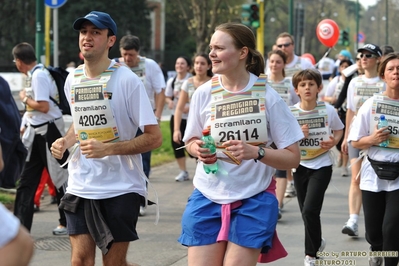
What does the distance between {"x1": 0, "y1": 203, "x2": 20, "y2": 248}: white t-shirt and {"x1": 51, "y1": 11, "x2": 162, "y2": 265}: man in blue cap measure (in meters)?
2.61

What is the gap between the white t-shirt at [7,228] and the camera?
2.31 metres

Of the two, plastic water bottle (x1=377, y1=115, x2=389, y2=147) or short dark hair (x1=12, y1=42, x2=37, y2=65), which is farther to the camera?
short dark hair (x1=12, y1=42, x2=37, y2=65)

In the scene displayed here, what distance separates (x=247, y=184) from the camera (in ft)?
15.0

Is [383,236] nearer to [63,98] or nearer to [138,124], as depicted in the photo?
[138,124]

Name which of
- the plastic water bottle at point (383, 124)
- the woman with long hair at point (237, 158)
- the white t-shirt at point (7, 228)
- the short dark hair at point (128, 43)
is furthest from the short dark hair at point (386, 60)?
the white t-shirt at point (7, 228)

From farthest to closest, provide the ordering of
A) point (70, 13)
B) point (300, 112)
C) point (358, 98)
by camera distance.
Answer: point (70, 13), point (358, 98), point (300, 112)

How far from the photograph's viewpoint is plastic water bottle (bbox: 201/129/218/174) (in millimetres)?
4425

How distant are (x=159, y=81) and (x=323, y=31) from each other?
28.3 ft

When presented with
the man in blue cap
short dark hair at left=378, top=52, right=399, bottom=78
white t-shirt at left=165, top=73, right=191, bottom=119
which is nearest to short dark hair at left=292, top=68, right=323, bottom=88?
short dark hair at left=378, top=52, right=399, bottom=78

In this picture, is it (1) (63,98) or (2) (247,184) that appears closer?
(2) (247,184)

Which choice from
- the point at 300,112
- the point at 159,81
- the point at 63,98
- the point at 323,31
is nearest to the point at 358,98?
the point at 300,112

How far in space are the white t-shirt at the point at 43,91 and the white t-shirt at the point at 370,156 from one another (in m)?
3.40

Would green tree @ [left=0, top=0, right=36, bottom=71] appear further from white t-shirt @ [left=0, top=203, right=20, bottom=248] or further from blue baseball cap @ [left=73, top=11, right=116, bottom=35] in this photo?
white t-shirt @ [left=0, top=203, right=20, bottom=248]

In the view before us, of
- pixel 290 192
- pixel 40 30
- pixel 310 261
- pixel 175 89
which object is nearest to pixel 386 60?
pixel 310 261
